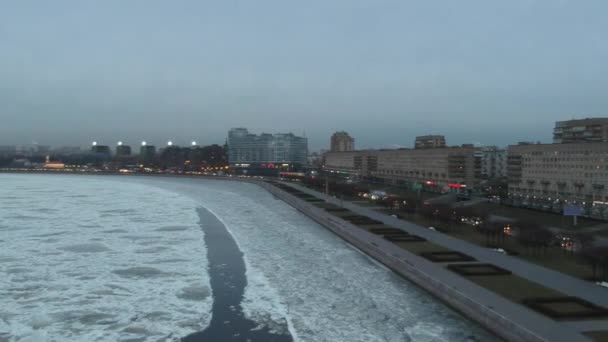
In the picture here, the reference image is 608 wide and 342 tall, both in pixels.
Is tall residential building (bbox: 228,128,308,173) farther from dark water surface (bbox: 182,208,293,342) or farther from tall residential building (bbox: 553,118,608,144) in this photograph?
dark water surface (bbox: 182,208,293,342)

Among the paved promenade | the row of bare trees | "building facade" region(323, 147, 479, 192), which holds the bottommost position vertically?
the paved promenade

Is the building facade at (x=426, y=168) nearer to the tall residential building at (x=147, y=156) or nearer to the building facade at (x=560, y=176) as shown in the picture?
the building facade at (x=560, y=176)

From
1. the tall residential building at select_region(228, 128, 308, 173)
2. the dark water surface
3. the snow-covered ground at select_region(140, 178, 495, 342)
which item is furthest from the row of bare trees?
the tall residential building at select_region(228, 128, 308, 173)

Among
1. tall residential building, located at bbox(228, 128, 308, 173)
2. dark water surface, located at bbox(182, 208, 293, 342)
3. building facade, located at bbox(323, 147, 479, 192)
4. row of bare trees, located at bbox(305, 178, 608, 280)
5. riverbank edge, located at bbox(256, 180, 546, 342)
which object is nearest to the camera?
riverbank edge, located at bbox(256, 180, 546, 342)

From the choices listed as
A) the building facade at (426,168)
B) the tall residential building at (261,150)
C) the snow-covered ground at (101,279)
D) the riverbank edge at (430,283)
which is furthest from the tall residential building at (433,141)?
the snow-covered ground at (101,279)

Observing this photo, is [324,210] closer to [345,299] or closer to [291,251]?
[291,251]

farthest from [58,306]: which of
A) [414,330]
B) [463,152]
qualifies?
[463,152]

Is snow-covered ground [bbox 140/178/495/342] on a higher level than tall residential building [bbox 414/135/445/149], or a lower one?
lower

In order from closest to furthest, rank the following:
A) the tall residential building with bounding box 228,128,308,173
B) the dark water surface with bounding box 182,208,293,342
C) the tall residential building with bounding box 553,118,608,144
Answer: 1. the dark water surface with bounding box 182,208,293,342
2. the tall residential building with bounding box 553,118,608,144
3. the tall residential building with bounding box 228,128,308,173
